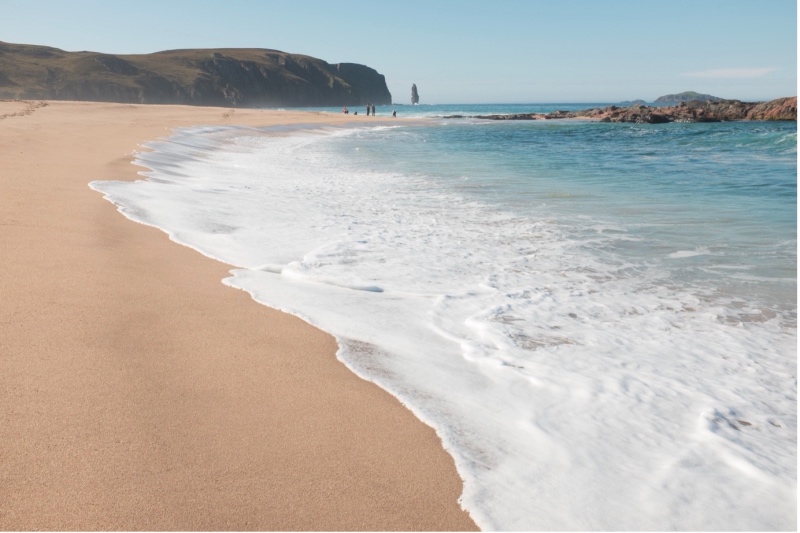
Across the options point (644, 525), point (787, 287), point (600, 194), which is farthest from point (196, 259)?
point (600, 194)

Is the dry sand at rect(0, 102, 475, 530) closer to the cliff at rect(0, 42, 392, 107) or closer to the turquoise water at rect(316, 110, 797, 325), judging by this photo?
the turquoise water at rect(316, 110, 797, 325)

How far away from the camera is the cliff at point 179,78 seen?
303ft

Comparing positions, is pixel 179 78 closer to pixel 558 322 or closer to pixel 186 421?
pixel 558 322

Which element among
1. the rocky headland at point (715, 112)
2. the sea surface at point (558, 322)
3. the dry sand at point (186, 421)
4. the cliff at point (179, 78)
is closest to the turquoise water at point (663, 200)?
the sea surface at point (558, 322)

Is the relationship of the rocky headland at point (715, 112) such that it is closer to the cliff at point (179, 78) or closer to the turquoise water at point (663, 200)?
the turquoise water at point (663, 200)

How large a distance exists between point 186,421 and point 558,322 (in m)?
2.62

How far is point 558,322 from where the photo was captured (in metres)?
4.31

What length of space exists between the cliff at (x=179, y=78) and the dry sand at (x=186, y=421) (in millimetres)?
87499

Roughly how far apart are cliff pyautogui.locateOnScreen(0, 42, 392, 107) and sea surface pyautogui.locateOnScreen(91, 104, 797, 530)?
278 ft

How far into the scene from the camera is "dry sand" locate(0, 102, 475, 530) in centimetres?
213

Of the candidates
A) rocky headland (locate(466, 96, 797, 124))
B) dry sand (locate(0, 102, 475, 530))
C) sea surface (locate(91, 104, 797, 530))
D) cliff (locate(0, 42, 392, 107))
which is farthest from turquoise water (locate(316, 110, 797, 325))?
cliff (locate(0, 42, 392, 107))

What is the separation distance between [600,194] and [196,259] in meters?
8.10

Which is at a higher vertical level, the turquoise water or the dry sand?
the turquoise water

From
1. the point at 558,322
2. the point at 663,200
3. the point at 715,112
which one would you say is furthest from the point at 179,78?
the point at 558,322
